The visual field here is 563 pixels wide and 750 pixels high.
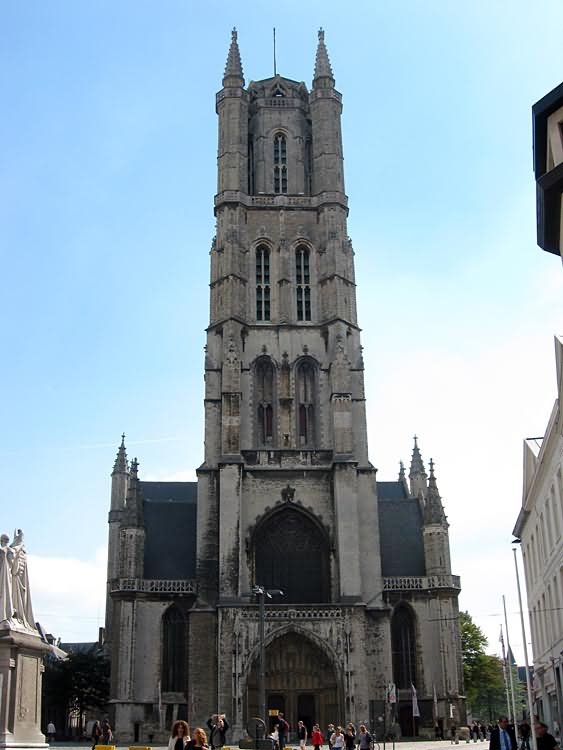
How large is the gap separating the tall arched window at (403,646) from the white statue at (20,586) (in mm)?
33813

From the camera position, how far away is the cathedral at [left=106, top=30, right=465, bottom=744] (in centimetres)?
4291

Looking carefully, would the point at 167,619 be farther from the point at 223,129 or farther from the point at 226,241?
the point at 223,129

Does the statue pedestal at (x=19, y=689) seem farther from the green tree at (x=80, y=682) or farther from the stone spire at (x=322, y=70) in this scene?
the stone spire at (x=322, y=70)

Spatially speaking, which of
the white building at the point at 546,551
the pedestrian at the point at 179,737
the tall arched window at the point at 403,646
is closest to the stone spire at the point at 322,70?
the white building at the point at 546,551

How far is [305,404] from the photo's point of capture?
49.4m

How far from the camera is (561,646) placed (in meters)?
29.4

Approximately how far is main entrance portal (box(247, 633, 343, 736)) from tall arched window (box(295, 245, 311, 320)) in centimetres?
1822

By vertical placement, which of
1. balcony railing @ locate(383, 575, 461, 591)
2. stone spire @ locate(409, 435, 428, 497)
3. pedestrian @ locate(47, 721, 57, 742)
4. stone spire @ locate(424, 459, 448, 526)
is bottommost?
pedestrian @ locate(47, 721, 57, 742)

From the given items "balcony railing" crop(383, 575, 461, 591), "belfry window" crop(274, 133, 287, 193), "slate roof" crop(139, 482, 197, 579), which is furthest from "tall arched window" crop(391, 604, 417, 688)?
"belfry window" crop(274, 133, 287, 193)

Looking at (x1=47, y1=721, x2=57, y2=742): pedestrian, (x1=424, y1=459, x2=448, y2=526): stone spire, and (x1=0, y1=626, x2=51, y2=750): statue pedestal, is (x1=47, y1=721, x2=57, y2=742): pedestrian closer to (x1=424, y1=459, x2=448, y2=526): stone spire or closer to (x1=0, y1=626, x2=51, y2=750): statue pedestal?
(x1=424, y1=459, x2=448, y2=526): stone spire

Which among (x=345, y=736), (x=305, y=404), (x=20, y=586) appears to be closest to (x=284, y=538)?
(x=305, y=404)

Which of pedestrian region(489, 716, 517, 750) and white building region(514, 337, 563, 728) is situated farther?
white building region(514, 337, 563, 728)

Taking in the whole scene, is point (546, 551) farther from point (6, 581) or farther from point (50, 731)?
point (50, 731)

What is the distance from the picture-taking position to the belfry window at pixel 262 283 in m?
51.4
